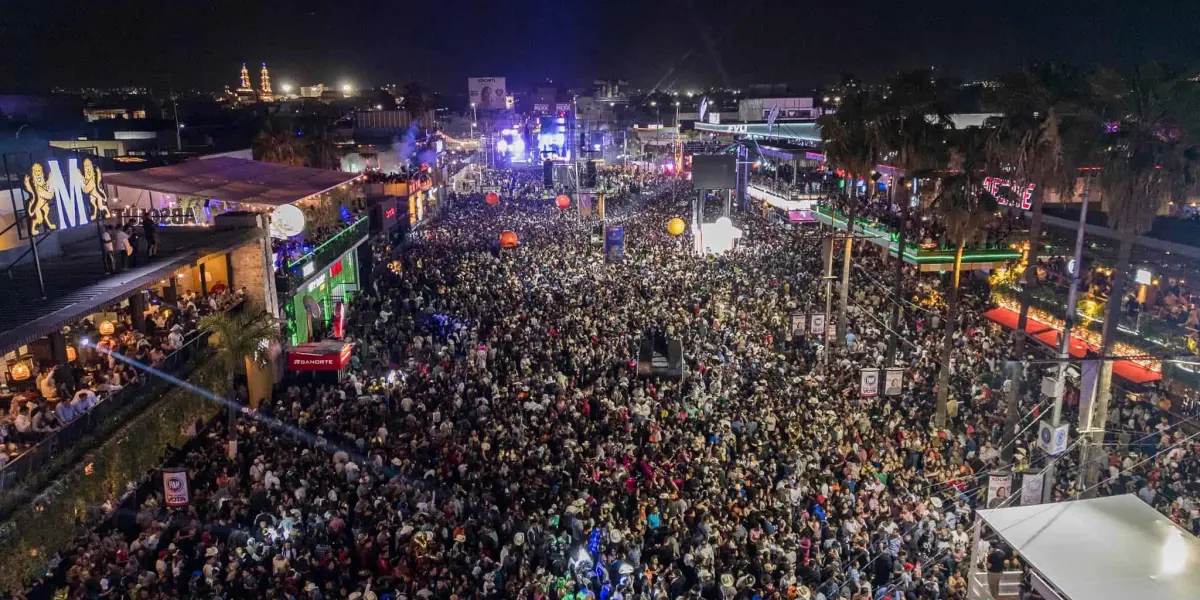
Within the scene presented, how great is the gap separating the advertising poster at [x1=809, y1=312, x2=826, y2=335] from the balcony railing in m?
14.5

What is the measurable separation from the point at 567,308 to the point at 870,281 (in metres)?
11.6

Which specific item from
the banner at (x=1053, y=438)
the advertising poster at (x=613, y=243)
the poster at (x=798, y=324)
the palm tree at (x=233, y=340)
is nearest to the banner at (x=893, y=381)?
the banner at (x=1053, y=438)

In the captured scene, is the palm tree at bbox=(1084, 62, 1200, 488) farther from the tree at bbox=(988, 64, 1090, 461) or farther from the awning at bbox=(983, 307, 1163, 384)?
the awning at bbox=(983, 307, 1163, 384)

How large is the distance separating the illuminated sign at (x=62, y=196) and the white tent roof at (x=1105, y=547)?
15953 millimetres

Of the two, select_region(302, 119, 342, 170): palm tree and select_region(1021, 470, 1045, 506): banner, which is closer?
select_region(1021, 470, 1045, 506): banner

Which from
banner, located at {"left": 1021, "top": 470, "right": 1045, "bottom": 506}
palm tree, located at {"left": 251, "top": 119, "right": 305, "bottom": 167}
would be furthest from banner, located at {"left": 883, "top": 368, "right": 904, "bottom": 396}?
palm tree, located at {"left": 251, "top": 119, "right": 305, "bottom": 167}

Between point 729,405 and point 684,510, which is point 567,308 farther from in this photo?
point 684,510

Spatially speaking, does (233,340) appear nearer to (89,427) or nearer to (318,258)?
(89,427)

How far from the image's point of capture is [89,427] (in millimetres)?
11430

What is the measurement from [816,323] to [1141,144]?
9892 millimetres

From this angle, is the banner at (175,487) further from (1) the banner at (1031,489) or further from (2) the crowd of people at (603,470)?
(1) the banner at (1031,489)

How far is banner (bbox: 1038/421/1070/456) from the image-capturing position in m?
12.6

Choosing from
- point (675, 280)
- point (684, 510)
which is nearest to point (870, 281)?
point (675, 280)

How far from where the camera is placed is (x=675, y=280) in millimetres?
27547
